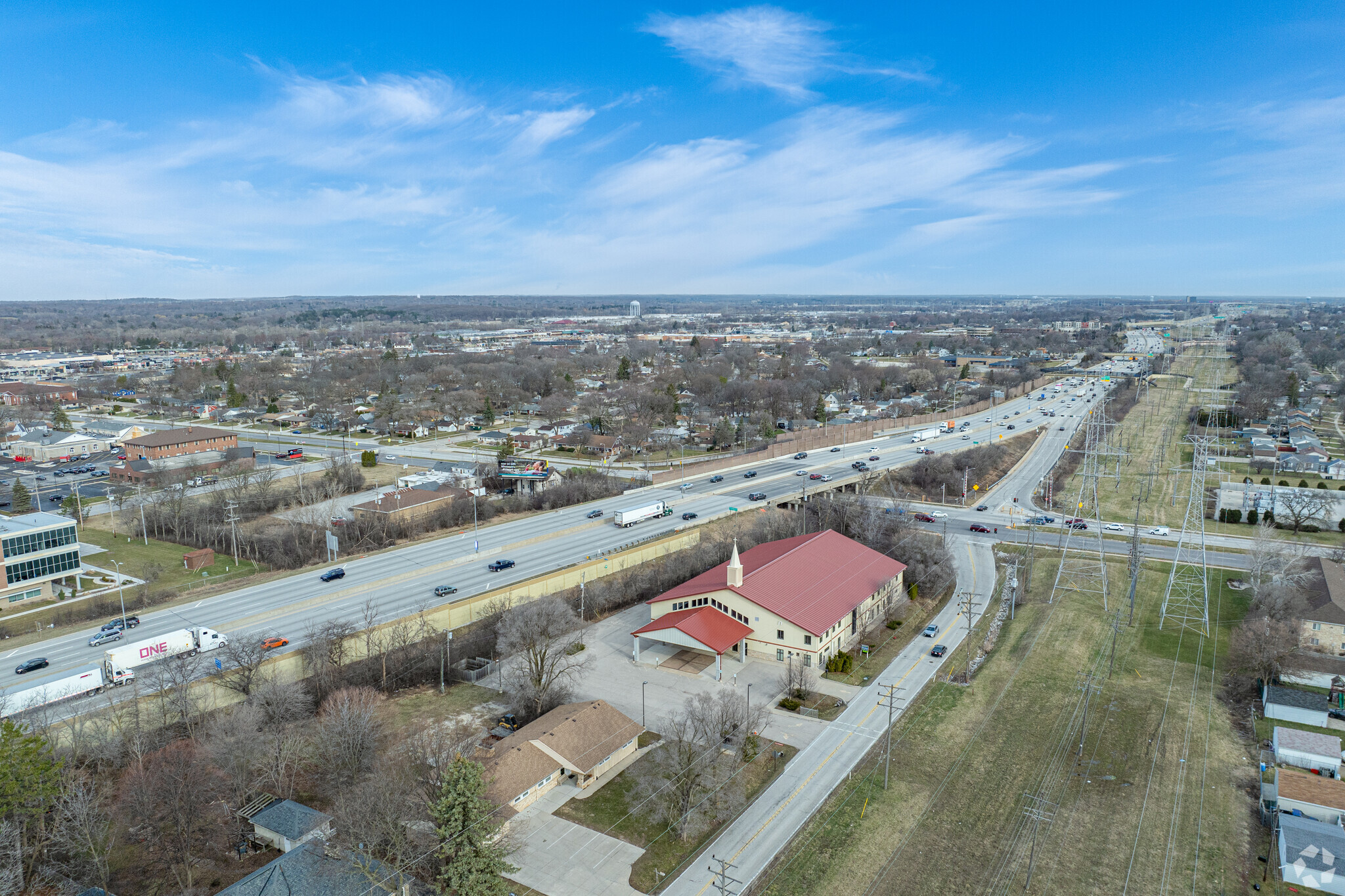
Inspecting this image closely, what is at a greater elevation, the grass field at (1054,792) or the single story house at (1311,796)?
the single story house at (1311,796)

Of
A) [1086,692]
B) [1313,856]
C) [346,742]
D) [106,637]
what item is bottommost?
[1086,692]

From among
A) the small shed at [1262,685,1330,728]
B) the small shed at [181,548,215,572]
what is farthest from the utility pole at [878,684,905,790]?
the small shed at [181,548,215,572]

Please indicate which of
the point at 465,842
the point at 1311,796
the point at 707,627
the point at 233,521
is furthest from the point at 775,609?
the point at 233,521

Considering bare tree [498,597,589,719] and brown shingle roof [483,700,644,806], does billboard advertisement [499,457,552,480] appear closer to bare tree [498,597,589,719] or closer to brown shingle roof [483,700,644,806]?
bare tree [498,597,589,719]

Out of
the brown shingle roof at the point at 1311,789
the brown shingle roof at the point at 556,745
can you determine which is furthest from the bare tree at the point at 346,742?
the brown shingle roof at the point at 1311,789

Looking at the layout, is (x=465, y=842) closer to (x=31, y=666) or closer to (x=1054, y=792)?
(x=1054, y=792)

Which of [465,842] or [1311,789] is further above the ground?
[465,842]

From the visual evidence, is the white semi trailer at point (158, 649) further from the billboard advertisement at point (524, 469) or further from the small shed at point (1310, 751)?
the small shed at point (1310, 751)
